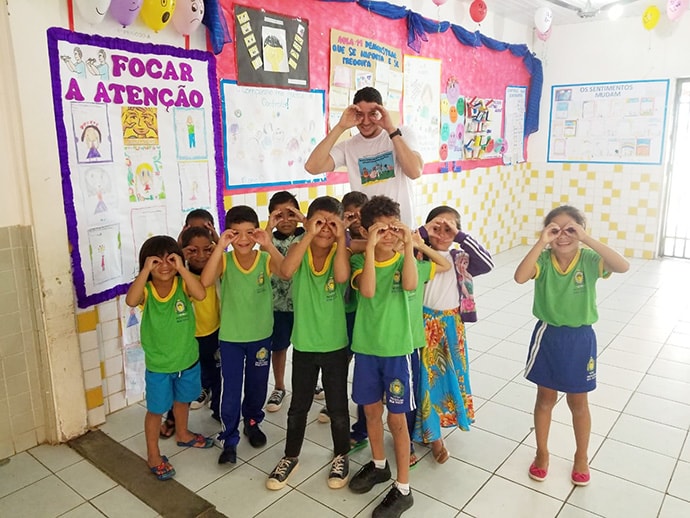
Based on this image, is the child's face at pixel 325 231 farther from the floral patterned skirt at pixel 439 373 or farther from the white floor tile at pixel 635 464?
the white floor tile at pixel 635 464

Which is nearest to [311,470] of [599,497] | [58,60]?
[599,497]

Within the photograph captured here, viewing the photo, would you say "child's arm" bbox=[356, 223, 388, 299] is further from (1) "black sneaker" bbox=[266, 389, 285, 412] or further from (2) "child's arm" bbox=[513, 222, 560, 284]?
(1) "black sneaker" bbox=[266, 389, 285, 412]

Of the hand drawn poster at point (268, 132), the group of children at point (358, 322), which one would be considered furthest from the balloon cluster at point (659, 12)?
the group of children at point (358, 322)

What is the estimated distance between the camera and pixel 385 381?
2.19m

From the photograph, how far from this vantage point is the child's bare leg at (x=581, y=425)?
2295 mm

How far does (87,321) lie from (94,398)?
0.42 meters

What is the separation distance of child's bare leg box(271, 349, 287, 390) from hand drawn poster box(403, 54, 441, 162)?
2.72 metres

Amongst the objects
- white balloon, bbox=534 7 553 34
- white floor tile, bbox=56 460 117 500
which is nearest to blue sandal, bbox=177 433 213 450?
white floor tile, bbox=56 460 117 500

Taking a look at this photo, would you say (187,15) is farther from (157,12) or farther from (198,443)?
(198,443)

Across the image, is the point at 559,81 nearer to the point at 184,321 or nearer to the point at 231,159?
the point at 231,159

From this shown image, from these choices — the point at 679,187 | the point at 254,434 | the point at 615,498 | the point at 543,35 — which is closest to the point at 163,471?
the point at 254,434

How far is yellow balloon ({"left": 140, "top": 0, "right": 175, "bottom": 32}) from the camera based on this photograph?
2.72m

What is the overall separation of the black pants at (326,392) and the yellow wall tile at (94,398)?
45.2 inches

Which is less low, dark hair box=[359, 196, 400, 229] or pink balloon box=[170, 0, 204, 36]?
pink balloon box=[170, 0, 204, 36]
